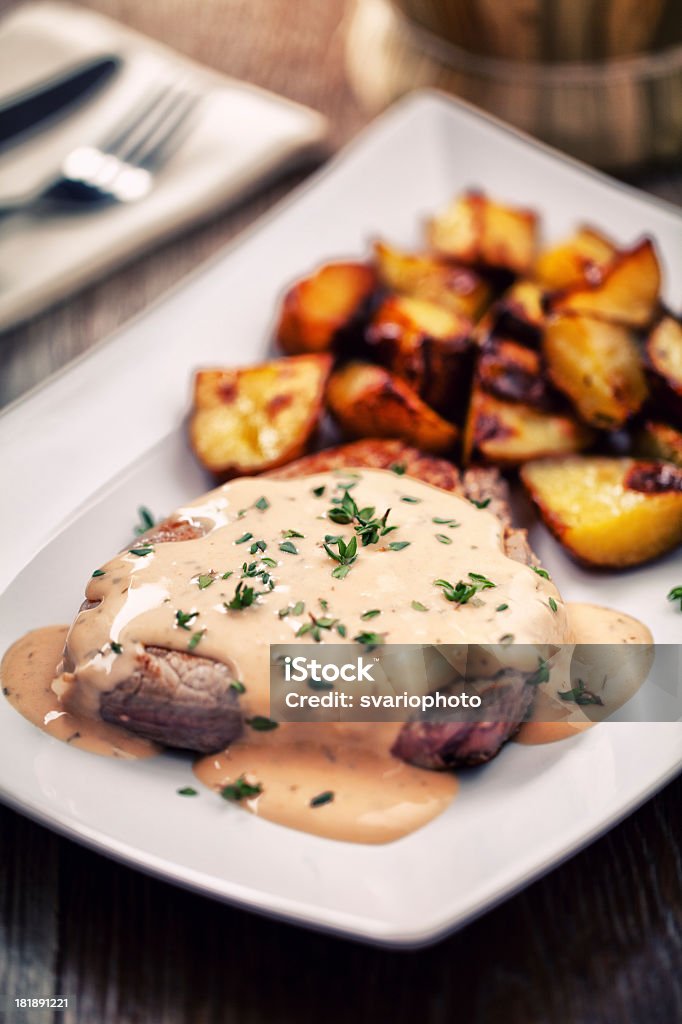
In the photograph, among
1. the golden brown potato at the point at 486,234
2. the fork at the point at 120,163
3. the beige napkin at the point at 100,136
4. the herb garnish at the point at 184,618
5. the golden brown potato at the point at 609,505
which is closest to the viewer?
the herb garnish at the point at 184,618

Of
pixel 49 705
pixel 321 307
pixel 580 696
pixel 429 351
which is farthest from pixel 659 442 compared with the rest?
pixel 49 705

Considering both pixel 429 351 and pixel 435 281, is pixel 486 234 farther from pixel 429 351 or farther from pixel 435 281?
pixel 429 351

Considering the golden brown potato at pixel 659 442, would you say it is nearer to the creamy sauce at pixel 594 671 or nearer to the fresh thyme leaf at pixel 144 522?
the creamy sauce at pixel 594 671

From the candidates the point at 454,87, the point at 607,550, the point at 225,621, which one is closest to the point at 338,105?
the point at 454,87

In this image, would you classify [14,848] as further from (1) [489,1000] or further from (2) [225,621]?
(1) [489,1000]

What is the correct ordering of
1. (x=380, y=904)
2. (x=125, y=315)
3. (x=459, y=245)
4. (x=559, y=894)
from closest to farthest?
(x=380, y=904)
(x=559, y=894)
(x=459, y=245)
(x=125, y=315)

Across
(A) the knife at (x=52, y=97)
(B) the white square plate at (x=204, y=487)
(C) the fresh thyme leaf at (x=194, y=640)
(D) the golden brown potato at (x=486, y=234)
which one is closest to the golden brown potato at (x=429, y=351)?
(D) the golden brown potato at (x=486, y=234)

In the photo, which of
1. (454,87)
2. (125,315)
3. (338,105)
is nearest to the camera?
(125,315)
